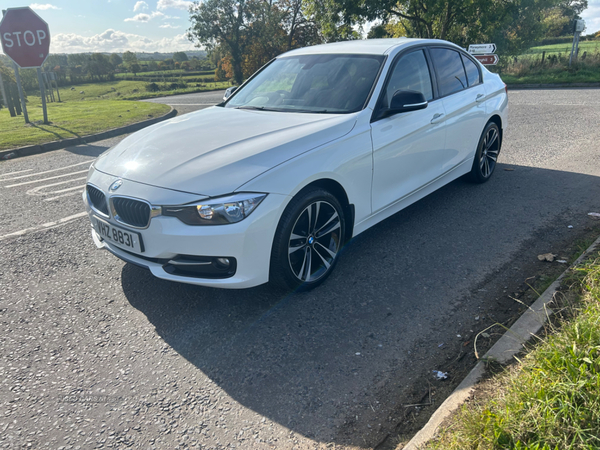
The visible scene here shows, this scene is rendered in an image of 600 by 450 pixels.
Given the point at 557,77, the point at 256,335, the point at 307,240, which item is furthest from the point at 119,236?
the point at 557,77

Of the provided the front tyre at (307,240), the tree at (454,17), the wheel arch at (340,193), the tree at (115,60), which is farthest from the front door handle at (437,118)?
the tree at (115,60)

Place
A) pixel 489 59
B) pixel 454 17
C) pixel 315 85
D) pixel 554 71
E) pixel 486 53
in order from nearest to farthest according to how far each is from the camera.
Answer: pixel 315 85 < pixel 489 59 < pixel 486 53 < pixel 554 71 < pixel 454 17

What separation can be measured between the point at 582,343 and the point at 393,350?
1004 mm

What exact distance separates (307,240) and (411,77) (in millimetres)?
2040

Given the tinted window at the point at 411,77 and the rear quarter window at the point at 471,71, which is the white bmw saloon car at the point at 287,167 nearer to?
the tinted window at the point at 411,77

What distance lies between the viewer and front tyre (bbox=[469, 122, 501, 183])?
556 cm

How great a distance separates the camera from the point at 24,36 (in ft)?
38.5

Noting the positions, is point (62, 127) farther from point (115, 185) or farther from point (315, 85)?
point (115, 185)

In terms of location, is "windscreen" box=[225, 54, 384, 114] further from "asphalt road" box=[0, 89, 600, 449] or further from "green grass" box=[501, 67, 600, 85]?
"green grass" box=[501, 67, 600, 85]

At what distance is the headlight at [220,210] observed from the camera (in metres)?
2.83

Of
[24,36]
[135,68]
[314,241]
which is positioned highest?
[135,68]

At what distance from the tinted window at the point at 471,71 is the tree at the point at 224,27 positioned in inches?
1898

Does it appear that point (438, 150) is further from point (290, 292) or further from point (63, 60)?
point (63, 60)

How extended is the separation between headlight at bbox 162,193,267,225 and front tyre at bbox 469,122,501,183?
3.73 metres
